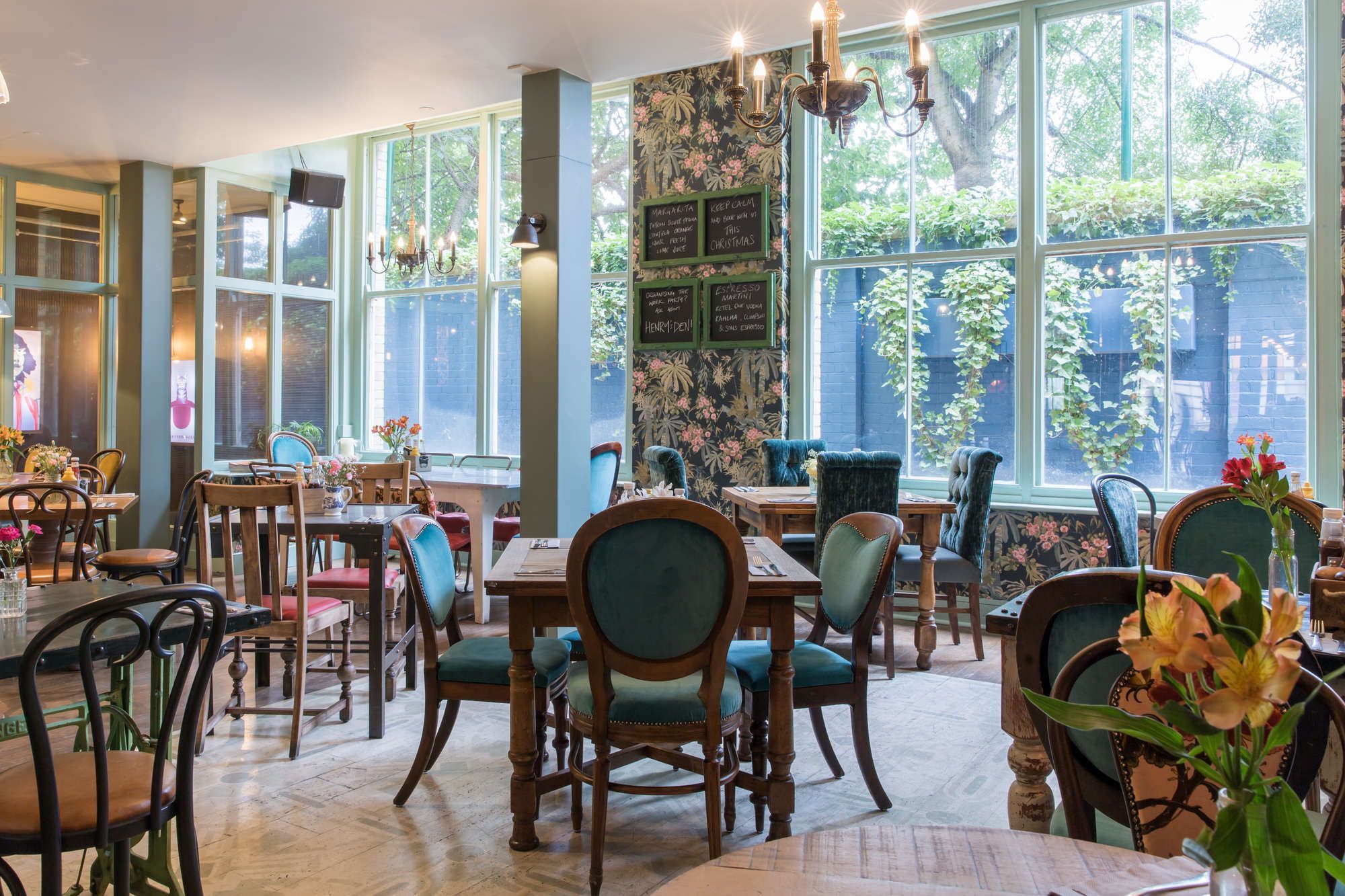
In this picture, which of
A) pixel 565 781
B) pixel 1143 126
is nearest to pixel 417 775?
pixel 565 781

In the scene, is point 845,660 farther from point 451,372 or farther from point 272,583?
point 451,372

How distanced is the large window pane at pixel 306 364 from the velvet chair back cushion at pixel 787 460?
14.4ft

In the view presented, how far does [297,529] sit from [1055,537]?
4148mm

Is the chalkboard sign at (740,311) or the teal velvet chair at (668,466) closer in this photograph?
the teal velvet chair at (668,466)

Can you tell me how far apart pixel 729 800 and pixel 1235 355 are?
404 cm

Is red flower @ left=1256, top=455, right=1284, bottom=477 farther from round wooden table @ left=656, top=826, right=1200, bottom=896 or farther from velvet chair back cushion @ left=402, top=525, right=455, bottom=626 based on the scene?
velvet chair back cushion @ left=402, top=525, right=455, bottom=626

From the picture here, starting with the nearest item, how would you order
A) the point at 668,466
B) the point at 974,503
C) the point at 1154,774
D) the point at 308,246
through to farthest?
the point at 1154,774, the point at 974,503, the point at 668,466, the point at 308,246

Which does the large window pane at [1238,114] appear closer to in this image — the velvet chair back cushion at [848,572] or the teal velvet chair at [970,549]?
the teal velvet chair at [970,549]

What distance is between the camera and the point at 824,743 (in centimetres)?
305

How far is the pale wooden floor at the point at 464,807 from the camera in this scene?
2.46m

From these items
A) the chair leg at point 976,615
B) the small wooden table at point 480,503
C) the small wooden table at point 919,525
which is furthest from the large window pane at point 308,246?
the chair leg at point 976,615

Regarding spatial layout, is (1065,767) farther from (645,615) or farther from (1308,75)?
(1308,75)

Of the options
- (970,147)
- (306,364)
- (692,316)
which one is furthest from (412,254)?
(970,147)

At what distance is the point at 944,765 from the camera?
10.8 ft
